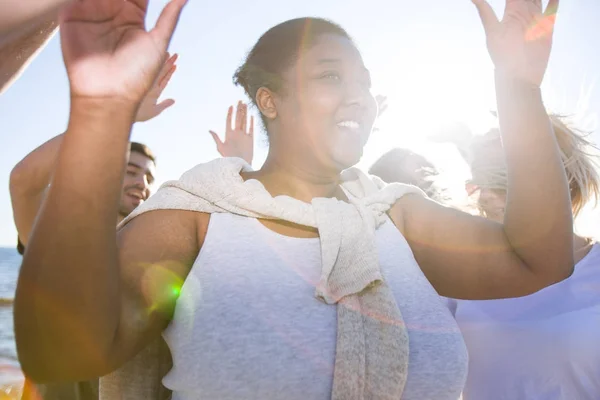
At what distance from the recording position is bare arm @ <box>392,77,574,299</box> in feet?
5.48

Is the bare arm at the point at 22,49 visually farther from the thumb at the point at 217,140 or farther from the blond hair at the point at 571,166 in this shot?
the blond hair at the point at 571,166

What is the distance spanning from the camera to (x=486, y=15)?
175 centimetres

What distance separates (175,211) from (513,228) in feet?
4.01

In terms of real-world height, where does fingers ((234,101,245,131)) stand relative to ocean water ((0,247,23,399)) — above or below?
above

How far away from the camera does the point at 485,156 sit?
356cm

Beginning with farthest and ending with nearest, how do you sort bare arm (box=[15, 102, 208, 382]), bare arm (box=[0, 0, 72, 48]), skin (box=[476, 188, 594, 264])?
skin (box=[476, 188, 594, 264]), bare arm (box=[0, 0, 72, 48]), bare arm (box=[15, 102, 208, 382])

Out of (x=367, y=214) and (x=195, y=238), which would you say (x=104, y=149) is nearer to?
(x=195, y=238)

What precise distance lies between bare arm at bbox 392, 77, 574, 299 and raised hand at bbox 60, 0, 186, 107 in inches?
46.3

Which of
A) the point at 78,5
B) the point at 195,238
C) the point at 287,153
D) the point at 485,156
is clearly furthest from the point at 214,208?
the point at 485,156

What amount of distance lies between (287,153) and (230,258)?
2.12 ft

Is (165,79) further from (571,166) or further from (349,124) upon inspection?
Result: (571,166)

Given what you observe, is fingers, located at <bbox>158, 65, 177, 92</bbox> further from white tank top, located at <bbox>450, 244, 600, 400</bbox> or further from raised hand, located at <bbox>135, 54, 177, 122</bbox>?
white tank top, located at <bbox>450, 244, 600, 400</bbox>

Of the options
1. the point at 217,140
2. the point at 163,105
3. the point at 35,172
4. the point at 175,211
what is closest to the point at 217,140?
the point at 217,140

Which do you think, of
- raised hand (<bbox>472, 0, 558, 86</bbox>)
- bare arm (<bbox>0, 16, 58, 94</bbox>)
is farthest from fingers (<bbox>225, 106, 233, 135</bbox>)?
raised hand (<bbox>472, 0, 558, 86</bbox>)
